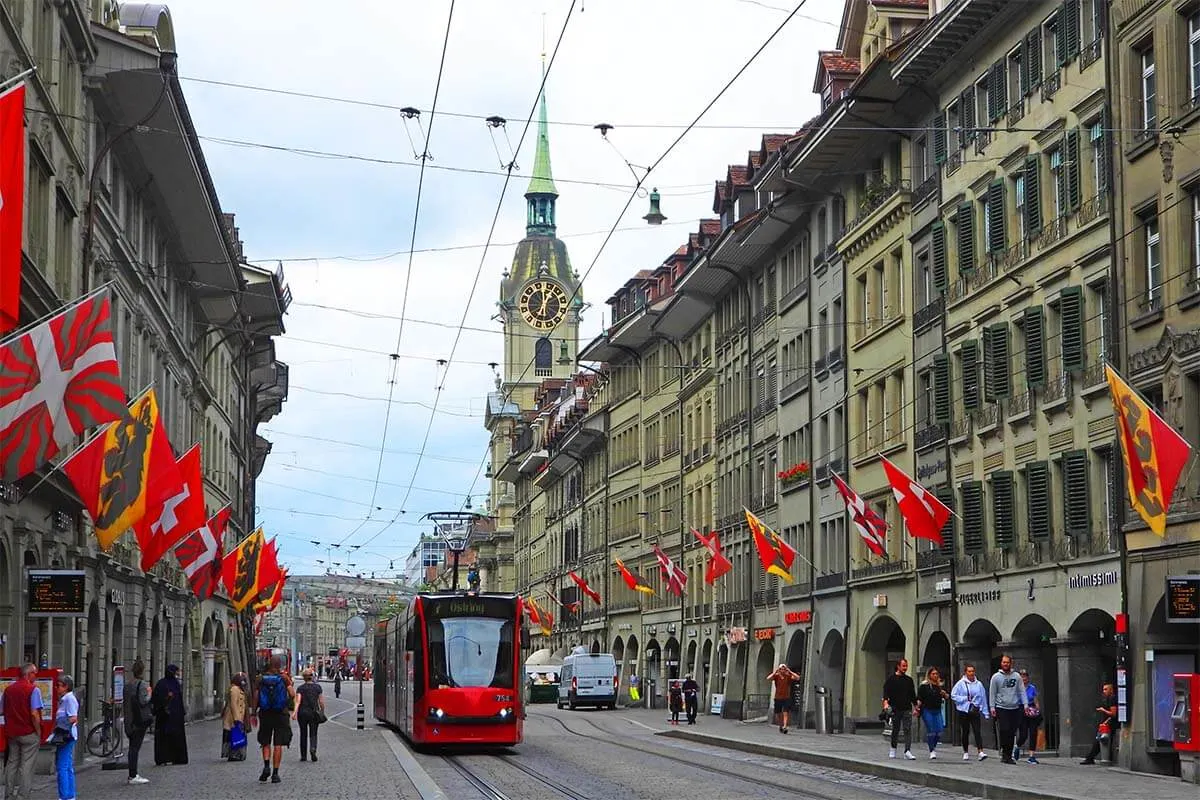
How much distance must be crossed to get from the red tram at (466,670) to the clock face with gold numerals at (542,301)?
135837 millimetres

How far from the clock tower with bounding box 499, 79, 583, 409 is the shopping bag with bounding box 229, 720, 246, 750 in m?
136

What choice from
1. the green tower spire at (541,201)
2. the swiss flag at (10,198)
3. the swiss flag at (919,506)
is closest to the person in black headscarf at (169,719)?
the swiss flag at (10,198)

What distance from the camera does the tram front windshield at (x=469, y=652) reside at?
3628 cm

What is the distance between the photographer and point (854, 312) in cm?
5203

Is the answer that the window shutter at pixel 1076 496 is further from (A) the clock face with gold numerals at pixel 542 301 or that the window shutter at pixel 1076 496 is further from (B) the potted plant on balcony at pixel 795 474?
(A) the clock face with gold numerals at pixel 542 301

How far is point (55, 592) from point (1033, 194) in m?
19.8

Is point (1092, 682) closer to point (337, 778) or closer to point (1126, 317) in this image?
point (1126, 317)

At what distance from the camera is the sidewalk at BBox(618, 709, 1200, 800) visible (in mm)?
24562

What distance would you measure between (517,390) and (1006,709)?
146 m

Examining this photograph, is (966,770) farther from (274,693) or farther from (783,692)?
(783,692)

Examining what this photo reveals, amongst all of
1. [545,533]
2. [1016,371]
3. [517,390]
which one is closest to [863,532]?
[1016,371]

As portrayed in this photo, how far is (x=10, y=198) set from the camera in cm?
1922

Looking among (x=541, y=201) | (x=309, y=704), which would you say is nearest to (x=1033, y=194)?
(x=309, y=704)

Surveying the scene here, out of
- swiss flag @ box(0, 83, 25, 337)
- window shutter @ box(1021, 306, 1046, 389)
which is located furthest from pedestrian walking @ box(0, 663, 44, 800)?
window shutter @ box(1021, 306, 1046, 389)
